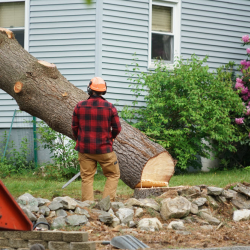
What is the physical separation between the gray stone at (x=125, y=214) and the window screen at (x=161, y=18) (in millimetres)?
7451

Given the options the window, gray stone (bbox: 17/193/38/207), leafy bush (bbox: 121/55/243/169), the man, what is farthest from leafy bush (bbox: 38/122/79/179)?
gray stone (bbox: 17/193/38/207)

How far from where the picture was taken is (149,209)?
18.0 ft

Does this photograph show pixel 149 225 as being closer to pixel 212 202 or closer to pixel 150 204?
pixel 150 204

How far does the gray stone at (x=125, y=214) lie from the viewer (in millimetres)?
4996

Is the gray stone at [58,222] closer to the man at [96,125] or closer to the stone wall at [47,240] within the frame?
the stone wall at [47,240]

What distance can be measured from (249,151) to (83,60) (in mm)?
5453

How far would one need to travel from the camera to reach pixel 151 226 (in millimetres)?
4691

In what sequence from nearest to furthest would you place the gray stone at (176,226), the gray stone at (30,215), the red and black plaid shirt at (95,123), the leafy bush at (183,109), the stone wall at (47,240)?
the stone wall at (47,240), the gray stone at (30,215), the gray stone at (176,226), the red and black plaid shirt at (95,123), the leafy bush at (183,109)

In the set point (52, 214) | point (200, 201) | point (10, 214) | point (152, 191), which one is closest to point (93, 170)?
point (152, 191)

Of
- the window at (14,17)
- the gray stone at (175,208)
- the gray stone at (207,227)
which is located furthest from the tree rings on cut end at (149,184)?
the window at (14,17)

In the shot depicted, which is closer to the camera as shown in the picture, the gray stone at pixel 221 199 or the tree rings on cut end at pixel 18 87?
the gray stone at pixel 221 199

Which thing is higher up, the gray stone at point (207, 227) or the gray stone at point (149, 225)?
the gray stone at point (149, 225)

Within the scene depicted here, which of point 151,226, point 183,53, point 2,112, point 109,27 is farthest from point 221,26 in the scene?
point 151,226

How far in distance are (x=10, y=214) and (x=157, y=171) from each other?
3.79 metres
